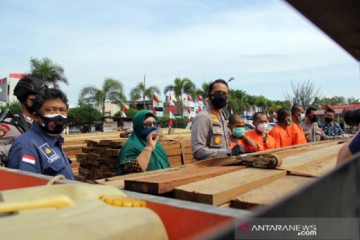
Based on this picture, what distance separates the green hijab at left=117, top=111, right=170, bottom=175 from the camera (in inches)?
135

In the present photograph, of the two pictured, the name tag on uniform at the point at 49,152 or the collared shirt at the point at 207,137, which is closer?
the name tag on uniform at the point at 49,152

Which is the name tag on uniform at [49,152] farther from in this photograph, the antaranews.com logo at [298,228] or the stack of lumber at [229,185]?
the antaranews.com logo at [298,228]

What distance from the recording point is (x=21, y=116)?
352cm

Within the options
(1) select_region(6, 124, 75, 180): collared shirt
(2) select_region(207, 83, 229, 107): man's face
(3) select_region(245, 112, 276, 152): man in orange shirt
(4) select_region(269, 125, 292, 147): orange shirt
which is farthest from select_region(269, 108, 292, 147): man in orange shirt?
(1) select_region(6, 124, 75, 180): collared shirt

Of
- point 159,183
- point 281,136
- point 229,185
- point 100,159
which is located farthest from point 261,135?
point 159,183

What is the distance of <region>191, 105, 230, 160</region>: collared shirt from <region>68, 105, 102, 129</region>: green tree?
123 ft

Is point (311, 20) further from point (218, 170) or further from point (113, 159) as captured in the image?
point (113, 159)

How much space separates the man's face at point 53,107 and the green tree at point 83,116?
37.7 m

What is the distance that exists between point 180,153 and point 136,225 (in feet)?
15.9

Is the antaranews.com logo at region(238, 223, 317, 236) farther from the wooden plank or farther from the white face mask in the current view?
the white face mask

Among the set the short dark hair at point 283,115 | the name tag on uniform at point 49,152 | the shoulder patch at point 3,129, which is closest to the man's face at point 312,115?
the short dark hair at point 283,115

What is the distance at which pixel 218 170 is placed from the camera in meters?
1.78

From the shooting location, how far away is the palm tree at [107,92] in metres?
38.1

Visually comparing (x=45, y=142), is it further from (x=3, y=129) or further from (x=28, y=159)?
(x=3, y=129)
